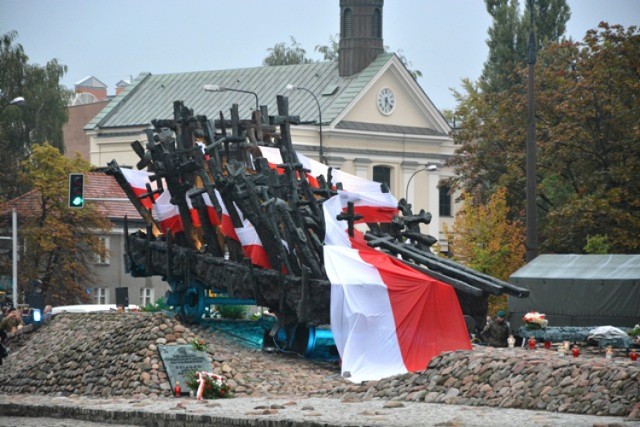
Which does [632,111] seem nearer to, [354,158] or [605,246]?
[605,246]

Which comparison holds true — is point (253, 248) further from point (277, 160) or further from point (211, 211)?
point (277, 160)

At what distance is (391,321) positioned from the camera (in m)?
30.1

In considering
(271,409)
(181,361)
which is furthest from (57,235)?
(271,409)

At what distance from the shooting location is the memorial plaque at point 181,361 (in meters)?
29.4

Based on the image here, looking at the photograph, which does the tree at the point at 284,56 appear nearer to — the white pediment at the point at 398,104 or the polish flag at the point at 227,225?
the white pediment at the point at 398,104

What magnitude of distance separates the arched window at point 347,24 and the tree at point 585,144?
34805 mm

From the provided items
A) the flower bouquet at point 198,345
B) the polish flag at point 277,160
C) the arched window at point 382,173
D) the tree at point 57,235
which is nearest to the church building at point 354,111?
the arched window at point 382,173

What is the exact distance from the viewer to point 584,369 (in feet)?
76.6

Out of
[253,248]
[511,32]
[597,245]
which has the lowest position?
[253,248]

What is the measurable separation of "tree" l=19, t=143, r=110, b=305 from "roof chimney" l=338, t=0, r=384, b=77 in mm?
28375

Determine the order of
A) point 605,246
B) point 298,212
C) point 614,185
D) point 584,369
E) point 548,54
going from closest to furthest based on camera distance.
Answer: point 584,369 → point 298,212 → point 605,246 → point 614,185 → point 548,54

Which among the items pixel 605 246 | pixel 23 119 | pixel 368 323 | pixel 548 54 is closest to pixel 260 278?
pixel 368 323

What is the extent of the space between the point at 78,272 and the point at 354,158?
29.2 m

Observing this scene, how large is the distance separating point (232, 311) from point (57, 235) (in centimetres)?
3193
